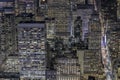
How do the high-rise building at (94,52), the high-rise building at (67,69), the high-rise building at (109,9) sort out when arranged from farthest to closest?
the high-rise building at (109,9) < the high-rise building at (94,52) < the high-rise building at (67,69)

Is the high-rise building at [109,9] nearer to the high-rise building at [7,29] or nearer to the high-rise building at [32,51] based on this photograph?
the high-rise building at [7,29]

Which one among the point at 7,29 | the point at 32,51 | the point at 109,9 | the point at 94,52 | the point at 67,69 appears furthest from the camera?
the point at 109,9

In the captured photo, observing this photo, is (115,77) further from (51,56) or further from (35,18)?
Result: (35,18)

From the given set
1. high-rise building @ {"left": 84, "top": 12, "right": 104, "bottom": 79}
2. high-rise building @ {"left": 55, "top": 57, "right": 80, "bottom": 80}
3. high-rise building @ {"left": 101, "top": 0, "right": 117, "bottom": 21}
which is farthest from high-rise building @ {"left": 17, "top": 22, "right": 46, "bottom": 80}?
high-rise building @ {"left": 101, "top": 0, "right": 117, "bottom": 21}

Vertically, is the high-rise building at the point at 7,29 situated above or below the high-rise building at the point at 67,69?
above

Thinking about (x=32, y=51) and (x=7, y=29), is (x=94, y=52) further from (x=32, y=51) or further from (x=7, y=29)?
(x=7, y=29)

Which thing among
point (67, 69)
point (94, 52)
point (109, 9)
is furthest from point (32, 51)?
point (109, 9)

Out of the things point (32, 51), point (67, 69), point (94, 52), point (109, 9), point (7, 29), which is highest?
point (109, 9)

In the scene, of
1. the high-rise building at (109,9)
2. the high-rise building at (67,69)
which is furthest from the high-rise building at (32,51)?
the high-rise building at (109,9)

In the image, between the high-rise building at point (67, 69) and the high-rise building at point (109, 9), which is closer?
the high-rise building at point (67, 69)
